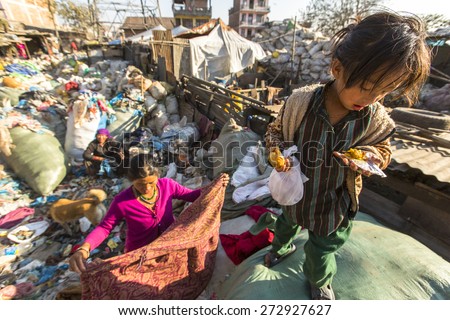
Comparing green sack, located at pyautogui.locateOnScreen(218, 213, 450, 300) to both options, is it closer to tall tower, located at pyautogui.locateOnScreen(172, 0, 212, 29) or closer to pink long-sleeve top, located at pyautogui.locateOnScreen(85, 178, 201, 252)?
pink long-sleeve top, located at pyautogui.locateOnScreen(85, 178, 201, 252)

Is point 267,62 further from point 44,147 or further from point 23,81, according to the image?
point 44,147

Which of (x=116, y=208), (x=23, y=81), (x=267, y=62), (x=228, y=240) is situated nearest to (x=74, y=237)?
(x=116, y=208)

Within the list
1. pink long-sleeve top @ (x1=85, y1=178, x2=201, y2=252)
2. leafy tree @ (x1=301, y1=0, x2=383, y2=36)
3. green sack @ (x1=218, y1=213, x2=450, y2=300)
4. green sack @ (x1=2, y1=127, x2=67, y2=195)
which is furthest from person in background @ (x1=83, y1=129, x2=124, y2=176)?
leafy tree @ (x1=301, y1=0, x2=383, y2=36)

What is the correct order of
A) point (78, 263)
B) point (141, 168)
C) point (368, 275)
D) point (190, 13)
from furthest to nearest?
point (190, 13)
point (141, 168)
point (368, 275)
point (78, 263)

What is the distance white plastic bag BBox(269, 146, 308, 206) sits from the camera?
1063 millimetres

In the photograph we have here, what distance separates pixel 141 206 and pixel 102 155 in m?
3.13

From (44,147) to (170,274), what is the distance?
381 cm

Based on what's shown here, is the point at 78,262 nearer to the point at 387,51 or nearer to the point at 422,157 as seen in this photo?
the point at 387,51

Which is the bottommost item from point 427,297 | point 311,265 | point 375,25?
point 427,297

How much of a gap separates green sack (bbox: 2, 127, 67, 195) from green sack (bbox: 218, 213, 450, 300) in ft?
11.4

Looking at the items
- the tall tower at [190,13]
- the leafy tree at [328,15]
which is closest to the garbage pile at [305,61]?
the leafy tree at [328,15]

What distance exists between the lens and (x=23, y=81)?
259 inches

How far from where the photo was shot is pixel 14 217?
306 cm

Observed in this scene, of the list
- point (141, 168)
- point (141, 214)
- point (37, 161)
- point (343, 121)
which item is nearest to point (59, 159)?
point (37, 161)
